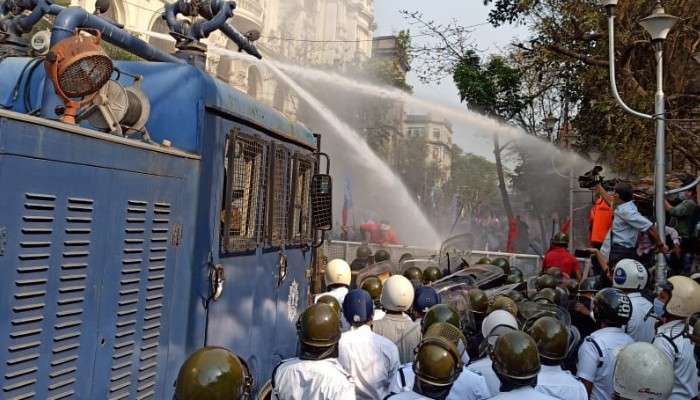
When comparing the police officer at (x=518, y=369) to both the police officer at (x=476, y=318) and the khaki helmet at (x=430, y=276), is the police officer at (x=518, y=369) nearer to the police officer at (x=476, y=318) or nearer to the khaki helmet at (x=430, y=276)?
the police officer at (x=476, y=318)

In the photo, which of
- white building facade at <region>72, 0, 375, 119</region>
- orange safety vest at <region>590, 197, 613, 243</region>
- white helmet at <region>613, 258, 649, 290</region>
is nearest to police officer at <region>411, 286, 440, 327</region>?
white helmet at <region>613, 258, 649, 290</region>

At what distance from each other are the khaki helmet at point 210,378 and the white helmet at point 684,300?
3607mm

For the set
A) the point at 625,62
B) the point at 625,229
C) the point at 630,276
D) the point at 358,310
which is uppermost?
the point at 625,62

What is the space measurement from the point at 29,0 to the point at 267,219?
2.35 metres

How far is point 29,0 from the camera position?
15.9 ft

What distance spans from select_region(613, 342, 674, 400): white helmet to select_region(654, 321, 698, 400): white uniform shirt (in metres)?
1.21

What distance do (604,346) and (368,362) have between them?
1.59 metres

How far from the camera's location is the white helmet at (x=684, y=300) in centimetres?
Result: 484

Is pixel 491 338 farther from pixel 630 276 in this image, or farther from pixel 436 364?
pixel 630 276

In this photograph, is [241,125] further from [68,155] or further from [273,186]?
[68,155]

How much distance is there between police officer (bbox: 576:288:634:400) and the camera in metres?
4.42

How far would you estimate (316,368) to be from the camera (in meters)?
3.48

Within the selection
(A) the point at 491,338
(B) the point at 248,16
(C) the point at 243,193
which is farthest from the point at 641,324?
(B) the point at 248,16

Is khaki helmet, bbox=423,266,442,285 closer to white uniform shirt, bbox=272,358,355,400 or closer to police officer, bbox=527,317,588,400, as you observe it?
police officer, bbox=527,317,588,400
